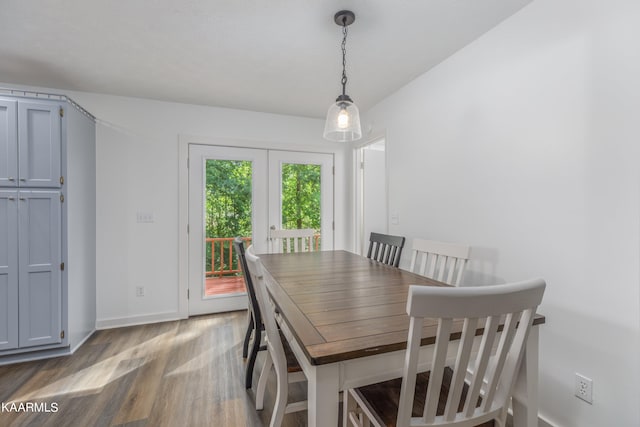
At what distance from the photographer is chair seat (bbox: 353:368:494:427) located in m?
0.99

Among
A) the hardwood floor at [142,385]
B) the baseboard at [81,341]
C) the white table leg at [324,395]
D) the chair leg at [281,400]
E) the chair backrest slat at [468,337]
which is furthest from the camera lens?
the baseboard at [81,341]

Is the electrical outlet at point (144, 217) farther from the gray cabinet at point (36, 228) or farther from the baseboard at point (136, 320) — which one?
the baseboard at point (136, 320)

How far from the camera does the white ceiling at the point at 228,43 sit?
1.66 metres

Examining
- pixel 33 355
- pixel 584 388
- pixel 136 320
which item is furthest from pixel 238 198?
pixel 584 388

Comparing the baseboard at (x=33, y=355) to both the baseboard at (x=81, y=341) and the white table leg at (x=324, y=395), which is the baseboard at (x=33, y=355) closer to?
the baseboard at (x=81, y=341)

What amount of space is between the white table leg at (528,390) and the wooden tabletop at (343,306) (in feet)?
0.39

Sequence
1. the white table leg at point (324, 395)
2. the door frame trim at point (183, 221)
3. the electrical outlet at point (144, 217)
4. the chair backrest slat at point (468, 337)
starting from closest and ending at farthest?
1. the chair backrest slat at point (468, 337)
2. the white table leg at point (324, 395)
3. the electrical outlet at point (144, 217)
4. the door frame trim at point (183, 221)

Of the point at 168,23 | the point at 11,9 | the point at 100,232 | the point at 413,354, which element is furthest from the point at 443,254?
the point at 100,232

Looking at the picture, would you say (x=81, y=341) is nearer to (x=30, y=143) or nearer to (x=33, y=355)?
(x=33, y=355)

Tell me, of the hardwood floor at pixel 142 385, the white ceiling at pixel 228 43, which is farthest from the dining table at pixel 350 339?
the white ceiling at pixel 228 43

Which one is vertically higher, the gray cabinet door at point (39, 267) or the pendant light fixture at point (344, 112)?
the pendant light fixture at point (344, 112)

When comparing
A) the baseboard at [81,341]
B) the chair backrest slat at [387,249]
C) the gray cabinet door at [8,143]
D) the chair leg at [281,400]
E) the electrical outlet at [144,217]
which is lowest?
the baseboard at [81,341]

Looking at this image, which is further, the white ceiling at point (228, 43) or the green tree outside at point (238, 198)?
the green tree outside at point (238, 198)

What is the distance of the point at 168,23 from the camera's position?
179 cm
